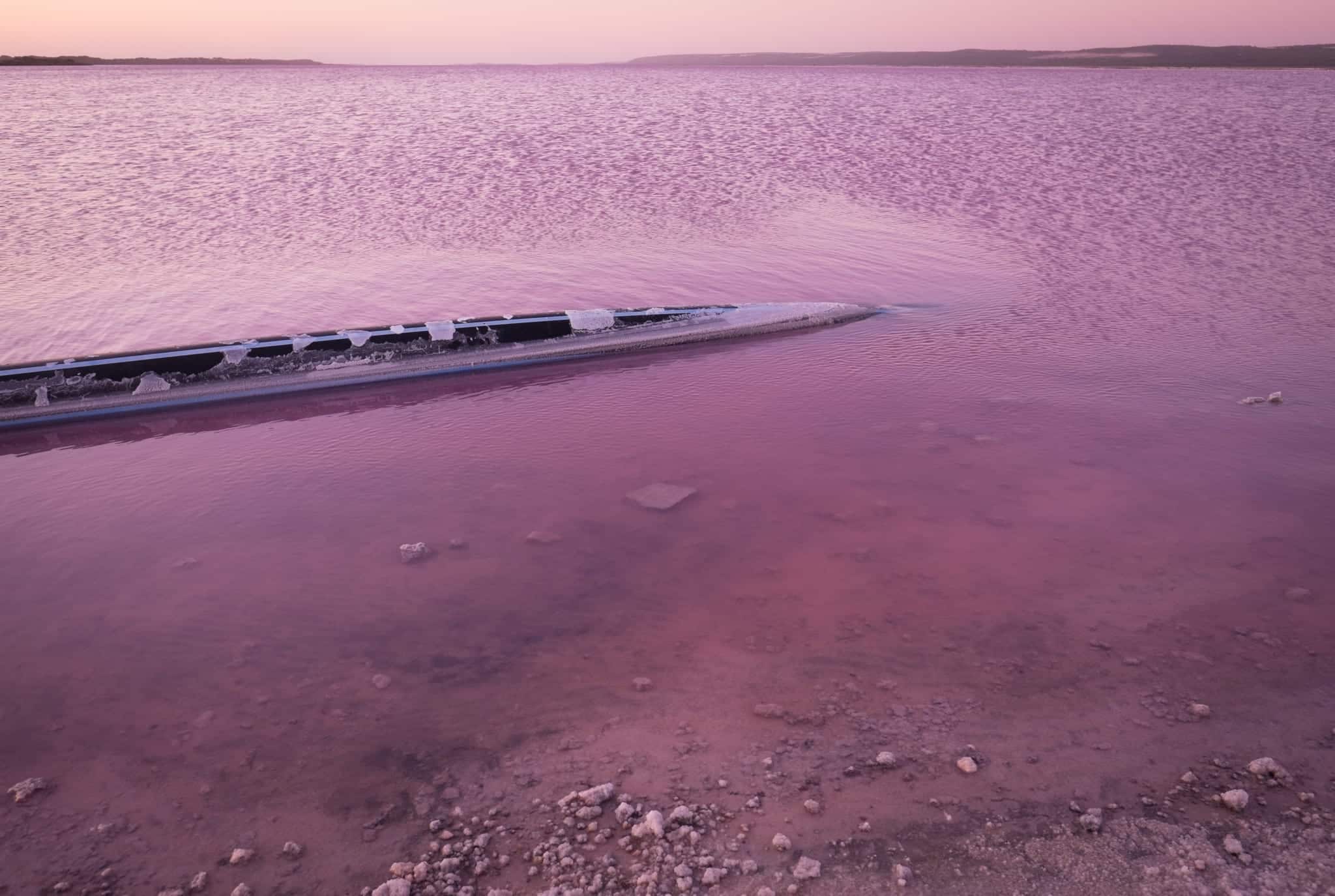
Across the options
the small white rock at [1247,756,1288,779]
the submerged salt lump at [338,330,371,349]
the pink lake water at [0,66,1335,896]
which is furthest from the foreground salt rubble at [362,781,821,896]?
the submerged salt lump at [338,330,371,349]

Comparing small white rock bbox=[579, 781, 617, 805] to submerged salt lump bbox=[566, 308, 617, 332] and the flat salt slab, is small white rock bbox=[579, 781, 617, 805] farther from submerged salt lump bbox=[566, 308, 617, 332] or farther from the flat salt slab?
submerged salt lump bbox=[566, 308, 617, 332]

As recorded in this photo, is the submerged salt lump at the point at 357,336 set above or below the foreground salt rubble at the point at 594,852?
above

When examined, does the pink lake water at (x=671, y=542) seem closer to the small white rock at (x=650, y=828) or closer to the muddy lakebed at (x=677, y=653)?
the muddy lakebed at (x=677, y=653)

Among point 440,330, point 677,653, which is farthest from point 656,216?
point 677,653

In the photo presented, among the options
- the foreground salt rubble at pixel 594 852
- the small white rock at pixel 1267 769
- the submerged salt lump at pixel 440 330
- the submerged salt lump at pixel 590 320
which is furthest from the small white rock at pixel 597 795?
the submerged salt lump at pixel 590 320

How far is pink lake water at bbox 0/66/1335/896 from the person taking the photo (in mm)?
3014

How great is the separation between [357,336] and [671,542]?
3745mm

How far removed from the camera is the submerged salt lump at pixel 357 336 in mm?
6848

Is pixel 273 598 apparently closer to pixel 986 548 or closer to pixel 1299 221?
pixel 986 548

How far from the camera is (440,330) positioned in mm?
7074

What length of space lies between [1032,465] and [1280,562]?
1.36 metres

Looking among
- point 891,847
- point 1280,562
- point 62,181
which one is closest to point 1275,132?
point 1280,562

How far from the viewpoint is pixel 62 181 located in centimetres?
1355

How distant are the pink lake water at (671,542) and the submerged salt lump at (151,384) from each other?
341 mm
